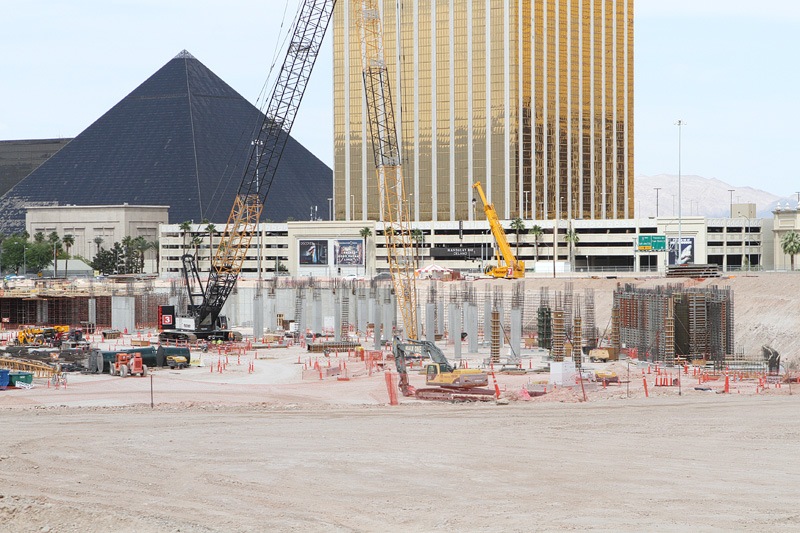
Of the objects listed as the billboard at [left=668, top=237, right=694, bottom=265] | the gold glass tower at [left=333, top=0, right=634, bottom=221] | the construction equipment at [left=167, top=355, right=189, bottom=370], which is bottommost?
the construction equipment at [left=167, top=355, right=189, bottom=370]

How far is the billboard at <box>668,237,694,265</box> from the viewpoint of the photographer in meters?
158

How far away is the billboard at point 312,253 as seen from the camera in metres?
164

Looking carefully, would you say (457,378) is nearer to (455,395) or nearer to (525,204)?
(455,395)

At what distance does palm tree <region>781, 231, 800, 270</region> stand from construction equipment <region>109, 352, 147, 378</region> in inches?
3570

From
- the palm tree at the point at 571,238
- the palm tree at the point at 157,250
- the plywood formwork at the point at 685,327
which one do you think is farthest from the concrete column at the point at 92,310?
the palm tree at the point at 157,250

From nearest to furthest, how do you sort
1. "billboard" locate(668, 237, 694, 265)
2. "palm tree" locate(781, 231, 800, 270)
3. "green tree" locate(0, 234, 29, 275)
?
"palm tree" locate(781, 231, 800, 270) < "billboard" locate(668, 237, 694, 265) < "green tree" locate(0, 234, 29, 275)

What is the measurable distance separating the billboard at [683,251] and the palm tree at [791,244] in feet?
67.2

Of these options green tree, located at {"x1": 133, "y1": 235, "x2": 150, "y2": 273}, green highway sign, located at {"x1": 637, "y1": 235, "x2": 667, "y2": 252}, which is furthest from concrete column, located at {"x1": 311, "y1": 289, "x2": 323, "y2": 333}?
green tree, located at {"x1": 133, "y1": 235, "x2": 150, "y2": 273}

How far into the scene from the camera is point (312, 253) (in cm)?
16400

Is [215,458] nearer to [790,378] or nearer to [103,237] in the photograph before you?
[790,378]

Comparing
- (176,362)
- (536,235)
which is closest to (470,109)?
(536,235)

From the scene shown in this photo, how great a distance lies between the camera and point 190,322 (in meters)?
86.7

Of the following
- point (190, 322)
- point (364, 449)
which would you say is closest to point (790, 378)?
point (364, 449)

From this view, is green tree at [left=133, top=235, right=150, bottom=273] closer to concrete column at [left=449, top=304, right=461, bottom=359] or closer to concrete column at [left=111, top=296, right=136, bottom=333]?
concrete column at [left=111, top=296, right=136, bottom=333]
